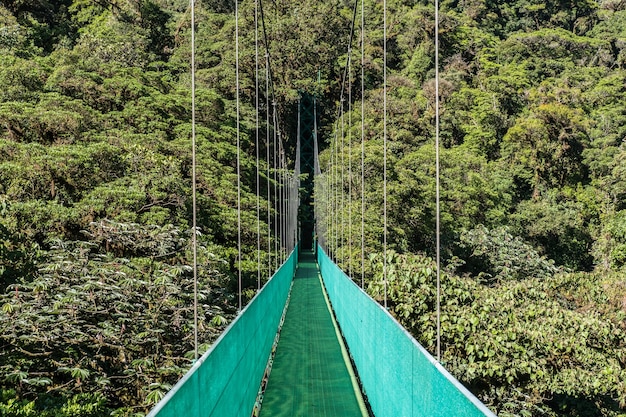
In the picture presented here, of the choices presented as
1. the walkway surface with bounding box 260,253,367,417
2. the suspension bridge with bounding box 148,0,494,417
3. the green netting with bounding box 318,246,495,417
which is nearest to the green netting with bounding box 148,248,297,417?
the suspension bridge with bounding box 148,0,494,417

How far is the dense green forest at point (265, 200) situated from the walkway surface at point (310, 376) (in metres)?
0.90

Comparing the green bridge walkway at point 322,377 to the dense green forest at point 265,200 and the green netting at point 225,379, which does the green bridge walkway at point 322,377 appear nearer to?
the green netting at point 225,379

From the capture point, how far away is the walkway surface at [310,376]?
4.94 m

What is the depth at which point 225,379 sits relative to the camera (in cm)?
273

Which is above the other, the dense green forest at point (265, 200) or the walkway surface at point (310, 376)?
the dense green forest at point (265, 200)

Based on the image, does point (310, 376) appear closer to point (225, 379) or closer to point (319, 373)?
point (319, 373)

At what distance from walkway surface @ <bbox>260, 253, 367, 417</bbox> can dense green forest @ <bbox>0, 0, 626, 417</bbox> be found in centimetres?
90

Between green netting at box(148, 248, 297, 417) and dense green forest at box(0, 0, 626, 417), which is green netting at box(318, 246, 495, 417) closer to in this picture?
green netting at box(148, 248, 297, 417)

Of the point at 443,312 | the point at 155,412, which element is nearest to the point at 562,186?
the point at 443,312

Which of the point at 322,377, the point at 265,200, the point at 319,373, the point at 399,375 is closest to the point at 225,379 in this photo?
the point at 399,375

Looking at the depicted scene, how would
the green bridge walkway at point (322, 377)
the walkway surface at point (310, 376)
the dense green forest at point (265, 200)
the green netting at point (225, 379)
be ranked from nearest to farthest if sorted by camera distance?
the green netting at point (225, 379) < the green bridge walkway at point (322, 377) < the walkway surface at point (310, 376) < the dense green forest at point (265, 200)

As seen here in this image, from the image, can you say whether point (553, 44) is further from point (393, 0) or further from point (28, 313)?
point (28, 313)

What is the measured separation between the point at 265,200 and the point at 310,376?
1077cm

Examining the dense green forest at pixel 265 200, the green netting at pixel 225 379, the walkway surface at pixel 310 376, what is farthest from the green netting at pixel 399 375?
the dense green forest at pixel 265 200
